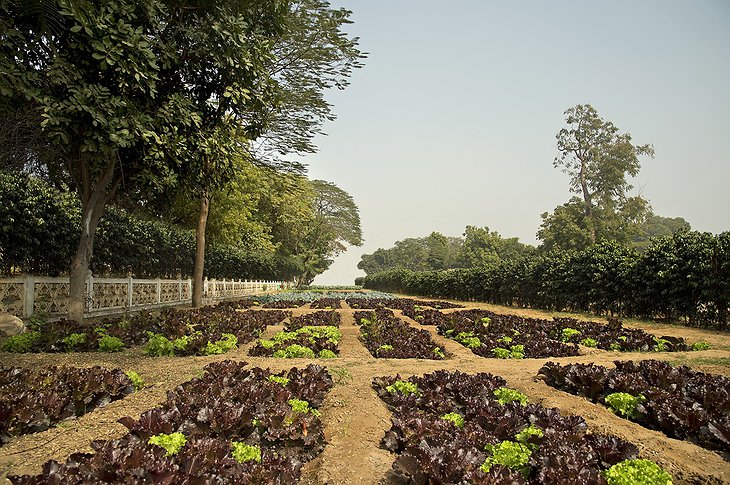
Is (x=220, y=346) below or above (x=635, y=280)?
below

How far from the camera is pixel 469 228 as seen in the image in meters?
76.6

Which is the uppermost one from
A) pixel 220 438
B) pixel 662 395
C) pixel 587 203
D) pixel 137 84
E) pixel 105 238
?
pixel 587 203

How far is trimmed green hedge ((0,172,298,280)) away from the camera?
464 inches

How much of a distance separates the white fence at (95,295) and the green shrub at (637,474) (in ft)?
42.0

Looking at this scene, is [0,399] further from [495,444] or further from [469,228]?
[469,228]

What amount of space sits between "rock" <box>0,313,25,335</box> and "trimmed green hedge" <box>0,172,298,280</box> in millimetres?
2840

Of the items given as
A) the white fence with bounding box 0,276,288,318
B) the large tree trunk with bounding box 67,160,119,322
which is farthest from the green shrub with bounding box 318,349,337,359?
the white fence with bounding box 0,276,288,318

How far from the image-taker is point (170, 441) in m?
3.26

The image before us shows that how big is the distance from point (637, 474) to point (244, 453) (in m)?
2.75

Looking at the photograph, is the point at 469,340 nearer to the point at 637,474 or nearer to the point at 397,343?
the point at 397,343

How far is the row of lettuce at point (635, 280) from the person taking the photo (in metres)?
12.7

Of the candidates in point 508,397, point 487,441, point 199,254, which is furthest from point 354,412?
point 199,254

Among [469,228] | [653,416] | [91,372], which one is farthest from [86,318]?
[469,228]

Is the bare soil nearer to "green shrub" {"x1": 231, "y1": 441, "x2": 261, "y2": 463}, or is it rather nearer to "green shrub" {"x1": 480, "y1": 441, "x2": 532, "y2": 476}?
"green shrub" {"x1": 231, "y1": 441, "x2": 261, "y2": 463}
